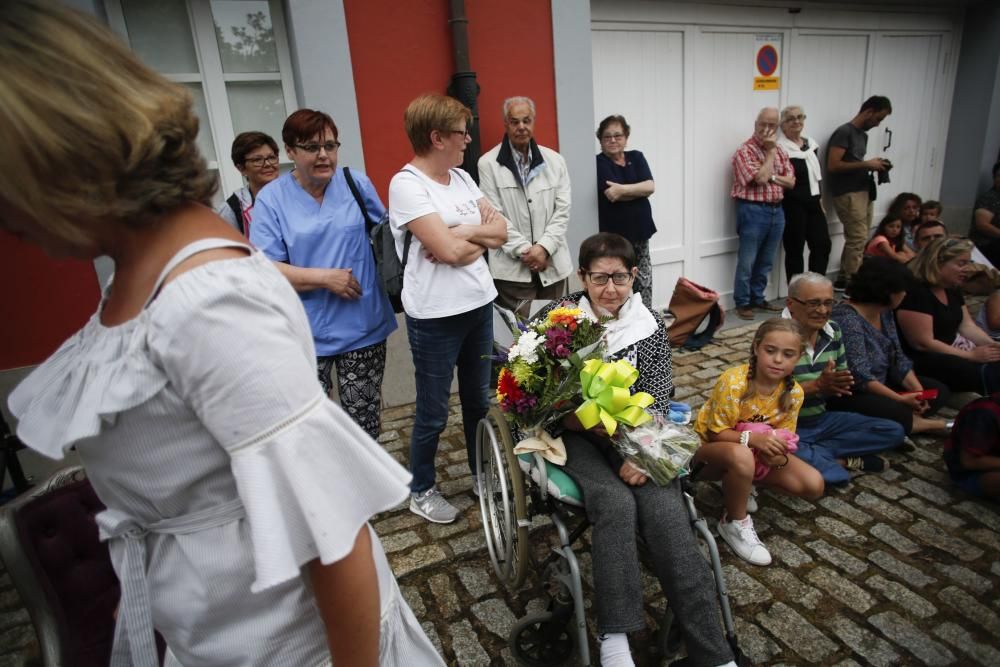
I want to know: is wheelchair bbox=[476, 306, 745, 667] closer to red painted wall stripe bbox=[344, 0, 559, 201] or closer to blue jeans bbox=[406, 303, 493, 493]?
blue jeans bbox=[406, 303, 493, 493]

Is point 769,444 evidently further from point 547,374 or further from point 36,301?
point 36,301

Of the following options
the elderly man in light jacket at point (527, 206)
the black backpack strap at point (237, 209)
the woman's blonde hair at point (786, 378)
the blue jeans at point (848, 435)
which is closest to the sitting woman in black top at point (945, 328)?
the blue jeans at point (848, 435)

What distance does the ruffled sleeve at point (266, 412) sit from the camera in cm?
66

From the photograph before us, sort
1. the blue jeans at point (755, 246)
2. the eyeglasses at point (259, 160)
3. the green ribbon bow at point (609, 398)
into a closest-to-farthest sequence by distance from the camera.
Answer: the green ribbon bow at point (609, 398), the eyeglasses at point (259, 160), the blue jeans at point (755, 246)

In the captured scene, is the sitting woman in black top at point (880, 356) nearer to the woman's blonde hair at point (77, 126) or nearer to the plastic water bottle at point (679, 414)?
the plastic water bottle at point (679, 414)

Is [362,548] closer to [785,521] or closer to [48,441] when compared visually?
[48,441]

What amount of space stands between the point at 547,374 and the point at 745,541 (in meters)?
1.39

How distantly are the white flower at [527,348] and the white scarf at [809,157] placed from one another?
514 cm

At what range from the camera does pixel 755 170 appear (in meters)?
5.78

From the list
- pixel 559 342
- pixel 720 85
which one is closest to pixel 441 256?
pixel 559 342

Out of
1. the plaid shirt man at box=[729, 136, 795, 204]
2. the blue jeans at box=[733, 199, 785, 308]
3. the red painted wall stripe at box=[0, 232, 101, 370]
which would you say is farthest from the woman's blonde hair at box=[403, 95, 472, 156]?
the blue jeans at box=[733, 199, 785, 308]

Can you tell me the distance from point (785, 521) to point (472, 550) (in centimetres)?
164

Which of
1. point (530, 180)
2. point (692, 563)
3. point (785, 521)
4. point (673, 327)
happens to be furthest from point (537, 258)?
point (692, 563)

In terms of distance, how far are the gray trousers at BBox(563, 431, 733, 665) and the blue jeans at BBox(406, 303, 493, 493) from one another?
34.8 inches
